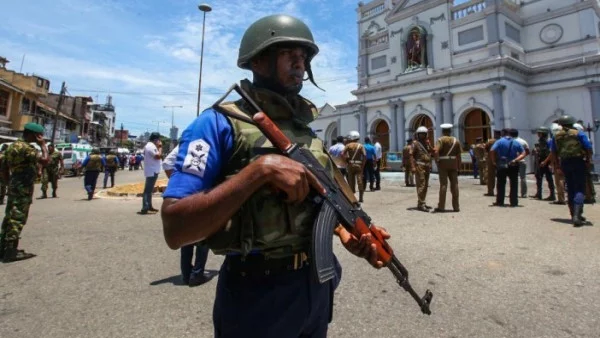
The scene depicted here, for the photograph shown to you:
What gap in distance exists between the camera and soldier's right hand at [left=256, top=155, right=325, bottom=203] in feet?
3.39

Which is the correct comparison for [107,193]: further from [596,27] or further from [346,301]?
[596,27]

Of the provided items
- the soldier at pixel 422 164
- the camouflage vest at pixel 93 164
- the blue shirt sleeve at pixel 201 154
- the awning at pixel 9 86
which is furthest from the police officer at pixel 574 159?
the awning at pixel 9 86

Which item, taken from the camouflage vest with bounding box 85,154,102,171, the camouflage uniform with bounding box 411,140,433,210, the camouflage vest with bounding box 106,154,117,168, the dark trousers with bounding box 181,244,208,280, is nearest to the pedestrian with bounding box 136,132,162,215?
the camouflage vest with bounding box 85,154,102,171

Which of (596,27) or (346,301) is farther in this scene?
(596,27)

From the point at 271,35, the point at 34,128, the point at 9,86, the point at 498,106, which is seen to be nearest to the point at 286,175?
the point at 271,35

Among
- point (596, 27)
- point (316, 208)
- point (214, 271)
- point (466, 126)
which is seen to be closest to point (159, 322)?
point (214, 271)

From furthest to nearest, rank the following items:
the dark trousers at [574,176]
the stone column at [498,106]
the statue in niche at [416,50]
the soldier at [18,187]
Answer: the statue in niche at [416,50], the stone column at [498,106], the dark trousers at [574,176], the soldier at [18,187]

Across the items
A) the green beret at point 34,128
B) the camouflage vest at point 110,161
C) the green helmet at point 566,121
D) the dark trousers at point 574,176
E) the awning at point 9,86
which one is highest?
the awning at point 9,86

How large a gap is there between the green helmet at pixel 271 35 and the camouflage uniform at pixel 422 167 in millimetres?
6287

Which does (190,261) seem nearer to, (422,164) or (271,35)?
(271,35)

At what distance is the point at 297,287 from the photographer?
1.22 metres

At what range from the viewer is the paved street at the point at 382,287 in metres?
2.38

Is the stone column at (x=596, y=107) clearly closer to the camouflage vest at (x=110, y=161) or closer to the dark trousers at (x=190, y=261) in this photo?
the dark trousers at (x=190, y=261)

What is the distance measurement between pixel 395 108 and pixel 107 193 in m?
18.7
